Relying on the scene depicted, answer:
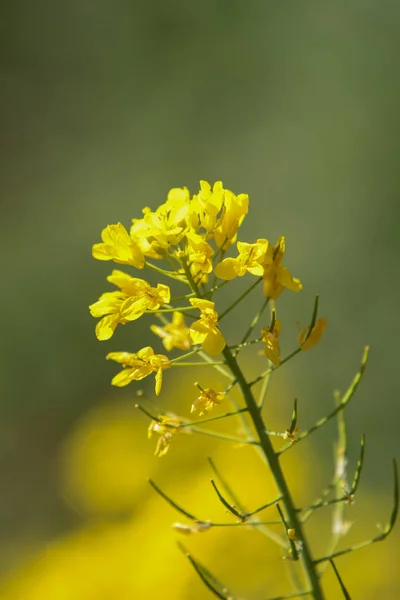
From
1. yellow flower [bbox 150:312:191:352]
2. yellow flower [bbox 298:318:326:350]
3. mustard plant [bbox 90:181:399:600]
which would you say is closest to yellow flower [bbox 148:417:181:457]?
mustard plant [bbox 90:181:399:600]

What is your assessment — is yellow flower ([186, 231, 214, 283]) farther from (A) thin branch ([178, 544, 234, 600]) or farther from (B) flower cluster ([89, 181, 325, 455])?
(A) thin branch ([178, 544, 234, 600])

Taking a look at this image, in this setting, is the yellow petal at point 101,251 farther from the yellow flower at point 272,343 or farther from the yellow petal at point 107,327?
the yellow flower at point 272,343

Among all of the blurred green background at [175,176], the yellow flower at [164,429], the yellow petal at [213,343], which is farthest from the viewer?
the blurred green background at [175,176]

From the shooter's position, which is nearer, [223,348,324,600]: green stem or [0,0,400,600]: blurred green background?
[223,348,324,600]: green stem

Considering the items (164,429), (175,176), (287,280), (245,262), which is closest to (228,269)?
(245,262)

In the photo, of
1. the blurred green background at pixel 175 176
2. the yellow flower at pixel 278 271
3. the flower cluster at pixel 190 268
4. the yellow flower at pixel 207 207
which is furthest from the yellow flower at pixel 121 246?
the blurred green background at pixel 175 176

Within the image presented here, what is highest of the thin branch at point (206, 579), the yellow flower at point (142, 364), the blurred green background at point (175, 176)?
the blurred green background at point (175, 176)

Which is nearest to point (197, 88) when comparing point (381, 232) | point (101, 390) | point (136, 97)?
point (136, 97)

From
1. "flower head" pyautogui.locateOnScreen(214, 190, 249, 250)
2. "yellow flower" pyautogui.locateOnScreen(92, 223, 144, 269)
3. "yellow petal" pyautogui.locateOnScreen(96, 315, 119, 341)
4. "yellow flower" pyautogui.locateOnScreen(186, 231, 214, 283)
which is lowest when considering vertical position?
"yellow petal" pyautogui.locateOnScreen(96, 315, 119, 341)
